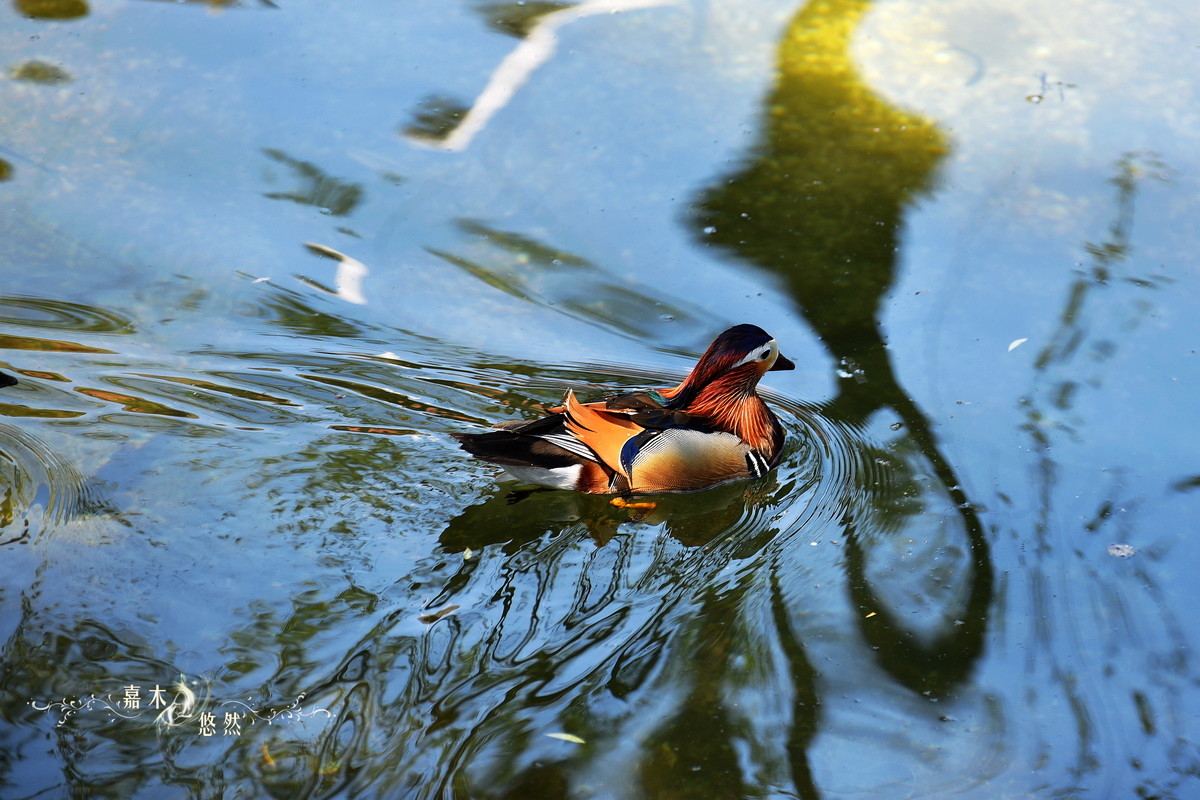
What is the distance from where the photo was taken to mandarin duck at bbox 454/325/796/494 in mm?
5301

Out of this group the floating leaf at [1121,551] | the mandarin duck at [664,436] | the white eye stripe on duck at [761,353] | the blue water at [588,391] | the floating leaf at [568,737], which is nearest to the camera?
the floating leaf at [568,737]

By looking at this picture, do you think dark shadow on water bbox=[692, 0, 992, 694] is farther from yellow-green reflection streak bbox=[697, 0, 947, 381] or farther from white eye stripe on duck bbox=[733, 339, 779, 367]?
white eye stripe on duck bbox=[733, 339, 779, 367]

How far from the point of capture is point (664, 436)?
5.50 meters

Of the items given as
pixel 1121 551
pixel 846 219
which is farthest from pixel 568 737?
pixel 846 219

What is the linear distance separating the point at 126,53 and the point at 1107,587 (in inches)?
294

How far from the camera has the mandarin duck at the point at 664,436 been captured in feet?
17.4

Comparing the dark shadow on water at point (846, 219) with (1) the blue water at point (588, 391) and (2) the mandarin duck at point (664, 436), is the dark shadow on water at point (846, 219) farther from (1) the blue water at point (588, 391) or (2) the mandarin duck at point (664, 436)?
(2) the mandarin duck at point (664, 436)

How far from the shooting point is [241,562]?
4793 millimetres

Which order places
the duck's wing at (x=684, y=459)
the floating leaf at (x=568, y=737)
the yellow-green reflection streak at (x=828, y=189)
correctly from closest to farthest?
1. the floating leaf at (x=568, y=737)
2. the duck's wing at (x=684, y=459)
3. the yellow-green reflection streak at (x=828, y=189)

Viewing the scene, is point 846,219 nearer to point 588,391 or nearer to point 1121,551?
point 588,391

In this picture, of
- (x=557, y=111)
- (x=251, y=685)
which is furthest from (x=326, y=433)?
(x=557, y=111)

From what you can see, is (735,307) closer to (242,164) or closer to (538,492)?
(538,492)

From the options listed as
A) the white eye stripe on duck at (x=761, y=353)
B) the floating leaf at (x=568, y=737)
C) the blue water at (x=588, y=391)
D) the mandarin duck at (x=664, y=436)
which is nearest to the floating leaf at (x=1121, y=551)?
the blue water at (x=588, y=391)

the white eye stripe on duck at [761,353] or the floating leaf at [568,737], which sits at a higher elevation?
the white eye stripe on duck at [761,353]
